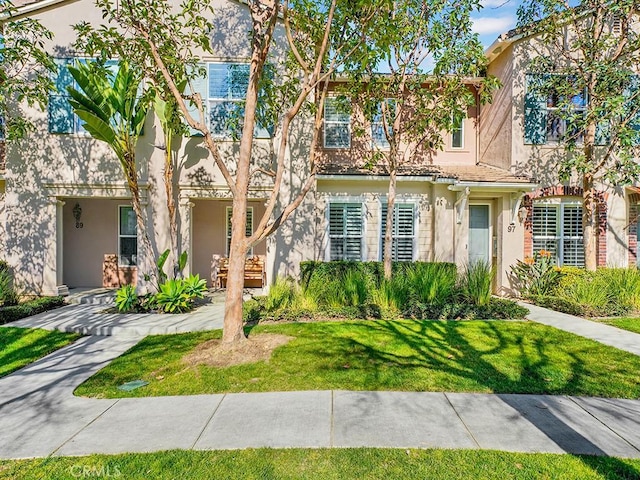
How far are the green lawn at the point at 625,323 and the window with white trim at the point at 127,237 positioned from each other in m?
13.6

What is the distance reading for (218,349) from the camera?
6016mm

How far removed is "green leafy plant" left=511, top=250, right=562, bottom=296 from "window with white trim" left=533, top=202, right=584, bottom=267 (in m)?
0.53

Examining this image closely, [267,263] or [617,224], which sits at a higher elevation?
[617,224]

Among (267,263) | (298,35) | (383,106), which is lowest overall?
(267,263)

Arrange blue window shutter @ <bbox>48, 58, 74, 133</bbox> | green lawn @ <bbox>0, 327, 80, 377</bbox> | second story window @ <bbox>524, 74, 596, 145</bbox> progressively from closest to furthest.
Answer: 1. green lawn @ <bbox>0, 327, 80, 377</bbox>
2. blue window shutter @ <bbox>48, 58, 74, 133</bbox>
3. second story window @ <bbox>524, 74, 596, 145</bbox>

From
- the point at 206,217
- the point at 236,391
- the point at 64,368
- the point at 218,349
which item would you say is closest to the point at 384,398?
the point at 236,391

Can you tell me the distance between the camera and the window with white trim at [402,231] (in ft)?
38.8

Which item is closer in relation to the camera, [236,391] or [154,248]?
[236,391]

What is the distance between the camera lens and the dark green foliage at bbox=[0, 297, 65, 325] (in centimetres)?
833

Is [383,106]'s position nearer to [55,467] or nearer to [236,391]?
[236,391]

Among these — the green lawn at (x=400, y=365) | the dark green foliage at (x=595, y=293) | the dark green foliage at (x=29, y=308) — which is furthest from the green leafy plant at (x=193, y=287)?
the dark green foliage at (x=595, y=293)

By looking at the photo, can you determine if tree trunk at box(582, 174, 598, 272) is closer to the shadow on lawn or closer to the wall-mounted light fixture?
the shadow on lawn

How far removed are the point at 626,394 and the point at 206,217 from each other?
487 inches

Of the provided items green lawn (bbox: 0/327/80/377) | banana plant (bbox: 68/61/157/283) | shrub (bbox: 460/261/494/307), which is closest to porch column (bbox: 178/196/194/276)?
banana plant (bbox: 68/61/157/283)
